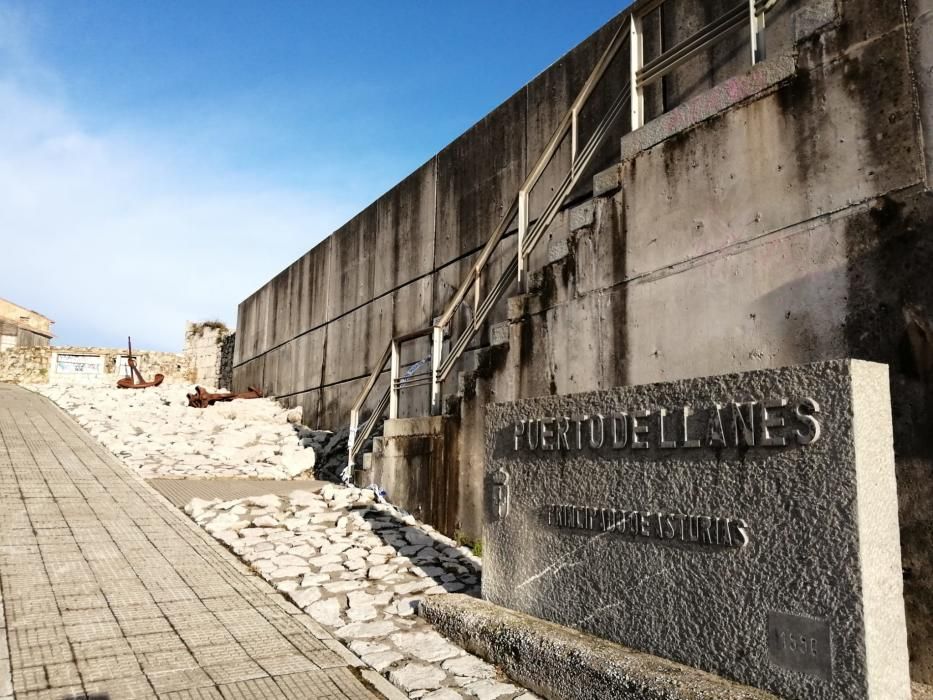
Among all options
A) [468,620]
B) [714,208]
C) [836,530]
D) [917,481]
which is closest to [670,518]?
[836,530]

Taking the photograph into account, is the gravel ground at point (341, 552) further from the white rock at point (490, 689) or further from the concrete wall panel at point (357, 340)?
the concrete wall panel at point (357, 340)

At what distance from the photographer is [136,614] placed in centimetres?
411

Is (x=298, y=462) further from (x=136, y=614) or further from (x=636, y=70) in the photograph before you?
(x=636, y=70)

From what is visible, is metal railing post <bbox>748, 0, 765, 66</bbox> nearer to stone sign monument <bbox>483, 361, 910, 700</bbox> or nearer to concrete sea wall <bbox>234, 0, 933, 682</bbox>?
concrete sea wall <bbox>234, 0, 933, 682</bbox>

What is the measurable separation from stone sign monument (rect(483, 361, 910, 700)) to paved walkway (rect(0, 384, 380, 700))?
1310 millimetres

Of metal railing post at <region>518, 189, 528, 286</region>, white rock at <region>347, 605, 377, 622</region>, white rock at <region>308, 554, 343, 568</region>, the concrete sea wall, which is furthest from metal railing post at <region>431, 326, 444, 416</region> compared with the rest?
white rock at <region>347, 605, 377, 622</region>

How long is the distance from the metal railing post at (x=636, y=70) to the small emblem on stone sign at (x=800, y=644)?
3710 mm

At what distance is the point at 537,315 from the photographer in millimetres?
5707

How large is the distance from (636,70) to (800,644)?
4.29 metres

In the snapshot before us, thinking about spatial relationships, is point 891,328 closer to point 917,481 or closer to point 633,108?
point 917,481

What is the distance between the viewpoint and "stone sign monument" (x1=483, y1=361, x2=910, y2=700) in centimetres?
257

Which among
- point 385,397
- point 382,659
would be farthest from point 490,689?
point 385,397

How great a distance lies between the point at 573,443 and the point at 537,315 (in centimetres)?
200

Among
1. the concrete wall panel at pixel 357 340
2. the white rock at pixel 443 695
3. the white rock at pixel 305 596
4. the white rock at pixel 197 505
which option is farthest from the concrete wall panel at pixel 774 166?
the concrete wall panel at pixel 357 340
